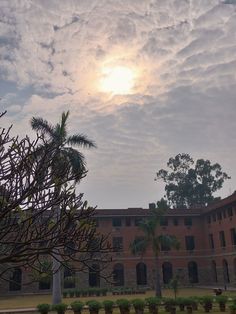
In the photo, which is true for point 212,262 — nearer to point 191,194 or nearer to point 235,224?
point 235,224

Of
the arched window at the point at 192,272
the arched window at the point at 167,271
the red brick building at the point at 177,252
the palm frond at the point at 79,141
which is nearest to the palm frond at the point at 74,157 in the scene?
the palm frond at the point at 79,141

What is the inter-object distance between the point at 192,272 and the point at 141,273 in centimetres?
675

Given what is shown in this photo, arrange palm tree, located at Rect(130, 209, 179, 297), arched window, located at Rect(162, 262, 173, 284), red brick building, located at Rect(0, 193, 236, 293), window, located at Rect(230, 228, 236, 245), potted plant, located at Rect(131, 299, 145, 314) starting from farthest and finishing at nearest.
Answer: arched window, located at Rect(162, 262, 173, 284)
red brick building, located at Rect(0, 193, 236, 293)
window, located at Rect(230, 228, 236, 245)
palm tree, located at Rect(130, 209, 179, 297)
potted plant, located at Rect(131, 299, 145, 314)

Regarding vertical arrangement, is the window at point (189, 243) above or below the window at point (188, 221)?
below

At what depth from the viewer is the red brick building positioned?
44875 millimetres

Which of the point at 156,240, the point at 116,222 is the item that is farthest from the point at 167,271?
the point at 156,240

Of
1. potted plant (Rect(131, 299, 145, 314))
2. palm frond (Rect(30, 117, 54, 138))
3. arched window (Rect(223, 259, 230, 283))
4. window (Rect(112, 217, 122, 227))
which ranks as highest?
palm frond (Rect(30, 117, 54, 138))

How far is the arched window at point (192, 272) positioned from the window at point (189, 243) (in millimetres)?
1896

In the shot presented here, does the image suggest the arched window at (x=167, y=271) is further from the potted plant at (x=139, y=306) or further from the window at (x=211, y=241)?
the potted plant at (x=139, y=306)

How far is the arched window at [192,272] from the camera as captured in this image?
1905 inches

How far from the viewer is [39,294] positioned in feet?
140

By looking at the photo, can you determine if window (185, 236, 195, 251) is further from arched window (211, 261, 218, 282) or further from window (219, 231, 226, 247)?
window (219, 231, 226, 247)

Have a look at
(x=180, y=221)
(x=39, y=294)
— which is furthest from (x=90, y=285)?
(x=180, y=221)

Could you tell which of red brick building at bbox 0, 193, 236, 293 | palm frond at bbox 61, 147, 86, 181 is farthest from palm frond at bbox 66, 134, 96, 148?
red brick building at bbox 0, 193, 236, 293
